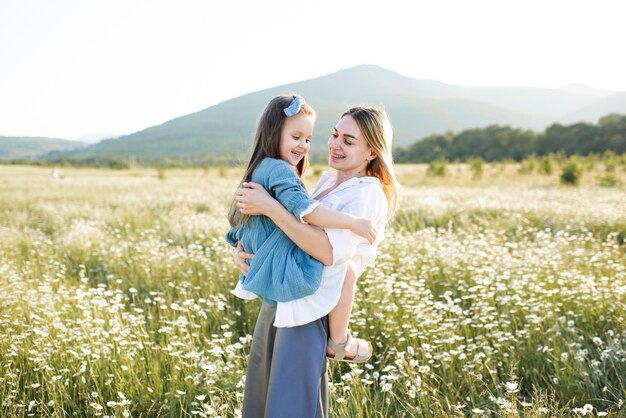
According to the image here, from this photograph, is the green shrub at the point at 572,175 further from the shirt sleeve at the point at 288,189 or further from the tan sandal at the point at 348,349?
the shirt sleeve at the point at 288,189

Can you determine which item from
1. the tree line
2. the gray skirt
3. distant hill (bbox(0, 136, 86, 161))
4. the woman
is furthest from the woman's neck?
the tree line

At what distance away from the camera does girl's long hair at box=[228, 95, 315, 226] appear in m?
2.85

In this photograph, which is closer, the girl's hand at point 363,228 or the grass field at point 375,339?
the girl's hand at point 363,228

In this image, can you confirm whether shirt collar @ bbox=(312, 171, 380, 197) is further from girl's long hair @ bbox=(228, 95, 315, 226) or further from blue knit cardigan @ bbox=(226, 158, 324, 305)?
girl's long hair @ bbox=(228, 95, 315, 226)

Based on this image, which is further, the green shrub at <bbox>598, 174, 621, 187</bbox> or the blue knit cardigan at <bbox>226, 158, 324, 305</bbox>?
the green shrub at <bbox>598, 174, 621, 187</bbox>

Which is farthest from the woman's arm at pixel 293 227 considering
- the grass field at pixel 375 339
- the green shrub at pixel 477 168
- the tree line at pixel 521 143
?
the tree line at pixel 521 143

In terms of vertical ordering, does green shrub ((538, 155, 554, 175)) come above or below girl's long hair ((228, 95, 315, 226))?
below

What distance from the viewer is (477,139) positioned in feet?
237

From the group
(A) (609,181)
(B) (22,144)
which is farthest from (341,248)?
(B) (22,144)

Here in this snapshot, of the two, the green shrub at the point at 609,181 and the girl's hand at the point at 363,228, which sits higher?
the girl's hand at the point at 363,228

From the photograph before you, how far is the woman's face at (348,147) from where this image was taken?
2.91 meters

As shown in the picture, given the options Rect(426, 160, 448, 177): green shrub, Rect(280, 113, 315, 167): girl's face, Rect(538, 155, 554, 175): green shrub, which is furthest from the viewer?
Rect(426, 160, 448, 177): green shrub

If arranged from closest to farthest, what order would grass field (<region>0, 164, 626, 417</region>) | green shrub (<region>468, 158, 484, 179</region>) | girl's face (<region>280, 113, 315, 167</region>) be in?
girl's face (<region>280, 113, 315, 167</region>) → grass field (<region>0, 164, 626, 417</region>) → green shrub (<region>468, 158, 484, 179</region>)

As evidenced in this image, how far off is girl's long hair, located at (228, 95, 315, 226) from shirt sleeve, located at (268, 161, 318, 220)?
0.14 meters
